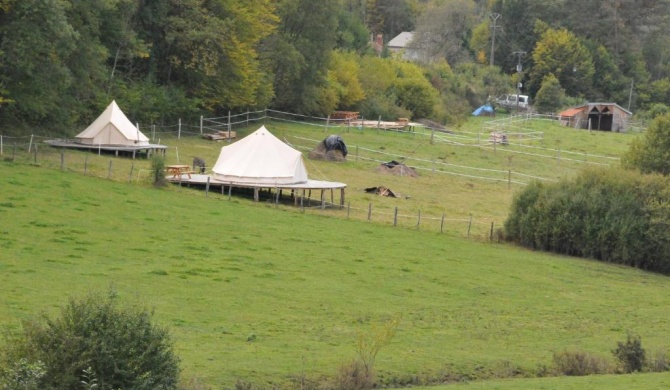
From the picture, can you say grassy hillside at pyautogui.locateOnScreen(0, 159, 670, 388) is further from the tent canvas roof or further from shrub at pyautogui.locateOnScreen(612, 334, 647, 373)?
the tent canvas roof

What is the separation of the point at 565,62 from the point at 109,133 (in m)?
89.5

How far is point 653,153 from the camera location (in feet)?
175

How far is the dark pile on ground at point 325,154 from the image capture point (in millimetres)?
64562

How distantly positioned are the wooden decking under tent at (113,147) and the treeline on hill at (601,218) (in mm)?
18081

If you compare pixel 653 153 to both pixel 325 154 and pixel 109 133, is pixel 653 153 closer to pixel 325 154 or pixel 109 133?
pixel 325 154

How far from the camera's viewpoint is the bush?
58.0 feet

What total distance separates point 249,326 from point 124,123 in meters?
29.8

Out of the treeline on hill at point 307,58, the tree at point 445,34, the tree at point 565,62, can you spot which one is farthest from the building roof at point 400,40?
the tree at point 565,62

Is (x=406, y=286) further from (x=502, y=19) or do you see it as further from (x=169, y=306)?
(x=502, y=19)

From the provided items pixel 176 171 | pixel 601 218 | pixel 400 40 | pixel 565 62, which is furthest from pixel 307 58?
pixel 400 40

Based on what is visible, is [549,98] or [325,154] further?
[549,98]

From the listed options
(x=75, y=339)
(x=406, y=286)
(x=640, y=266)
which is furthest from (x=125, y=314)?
(x=640, y=266)

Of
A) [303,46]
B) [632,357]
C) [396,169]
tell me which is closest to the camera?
[632,357]

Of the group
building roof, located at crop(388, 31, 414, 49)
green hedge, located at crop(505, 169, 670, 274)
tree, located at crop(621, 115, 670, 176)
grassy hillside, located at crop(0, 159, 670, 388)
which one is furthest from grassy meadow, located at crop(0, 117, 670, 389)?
building roof, located at crop(388, 31, 414, 49)
